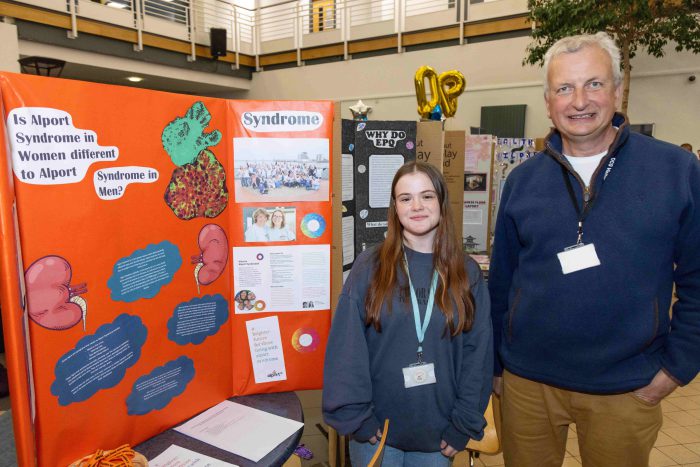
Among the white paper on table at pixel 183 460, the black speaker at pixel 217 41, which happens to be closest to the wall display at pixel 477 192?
the white paper on table at pixel 183 460

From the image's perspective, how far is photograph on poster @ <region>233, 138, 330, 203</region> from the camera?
5.10 ft

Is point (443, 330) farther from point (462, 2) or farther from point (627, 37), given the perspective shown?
point (462, 2)

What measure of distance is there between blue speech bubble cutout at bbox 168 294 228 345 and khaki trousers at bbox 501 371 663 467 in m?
1.00

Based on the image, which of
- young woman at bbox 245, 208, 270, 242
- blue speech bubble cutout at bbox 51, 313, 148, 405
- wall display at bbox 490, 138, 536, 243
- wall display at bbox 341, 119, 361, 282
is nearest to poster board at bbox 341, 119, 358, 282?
wall display at bbox 341, 119, 361, 282

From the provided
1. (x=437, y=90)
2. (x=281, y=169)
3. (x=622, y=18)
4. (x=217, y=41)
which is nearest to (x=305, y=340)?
(x=281, y=169)

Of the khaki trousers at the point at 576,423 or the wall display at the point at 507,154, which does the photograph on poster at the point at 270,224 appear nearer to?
the khaki trousers at the point at 576,423

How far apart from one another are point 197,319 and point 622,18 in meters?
6.33

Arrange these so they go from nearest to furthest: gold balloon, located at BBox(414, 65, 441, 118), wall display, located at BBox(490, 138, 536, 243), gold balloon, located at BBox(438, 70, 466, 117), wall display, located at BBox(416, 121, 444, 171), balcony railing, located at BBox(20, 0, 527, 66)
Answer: wall display, located at BBox(416, 121, 444, 171), gold balloon, located at BBox(414, 65, 441, 118), gold balloon, located at BBox(438, 70, 466, 117), wall display, located at BBox(490, 138, 536, 243), balcony railing, located at BBox(20, 0, 527, 66)

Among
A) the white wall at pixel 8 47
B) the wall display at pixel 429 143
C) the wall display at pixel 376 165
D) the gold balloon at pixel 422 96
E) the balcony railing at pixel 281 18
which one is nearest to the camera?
the wall display at pixel 376 165

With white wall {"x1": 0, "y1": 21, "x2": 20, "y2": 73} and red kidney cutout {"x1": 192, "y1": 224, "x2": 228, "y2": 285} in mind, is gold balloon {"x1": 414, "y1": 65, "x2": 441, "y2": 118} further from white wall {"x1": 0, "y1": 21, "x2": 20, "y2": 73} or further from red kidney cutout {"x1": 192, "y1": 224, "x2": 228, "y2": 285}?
white wall {"x1": 0, "y1": 21, "x2": 20, "y2": 73}

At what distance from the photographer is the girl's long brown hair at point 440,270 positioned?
1.40 meters

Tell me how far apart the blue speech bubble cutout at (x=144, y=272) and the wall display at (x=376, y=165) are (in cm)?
105

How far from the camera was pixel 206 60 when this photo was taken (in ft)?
34.8

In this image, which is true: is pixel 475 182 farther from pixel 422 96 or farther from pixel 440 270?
pixel 440 270
